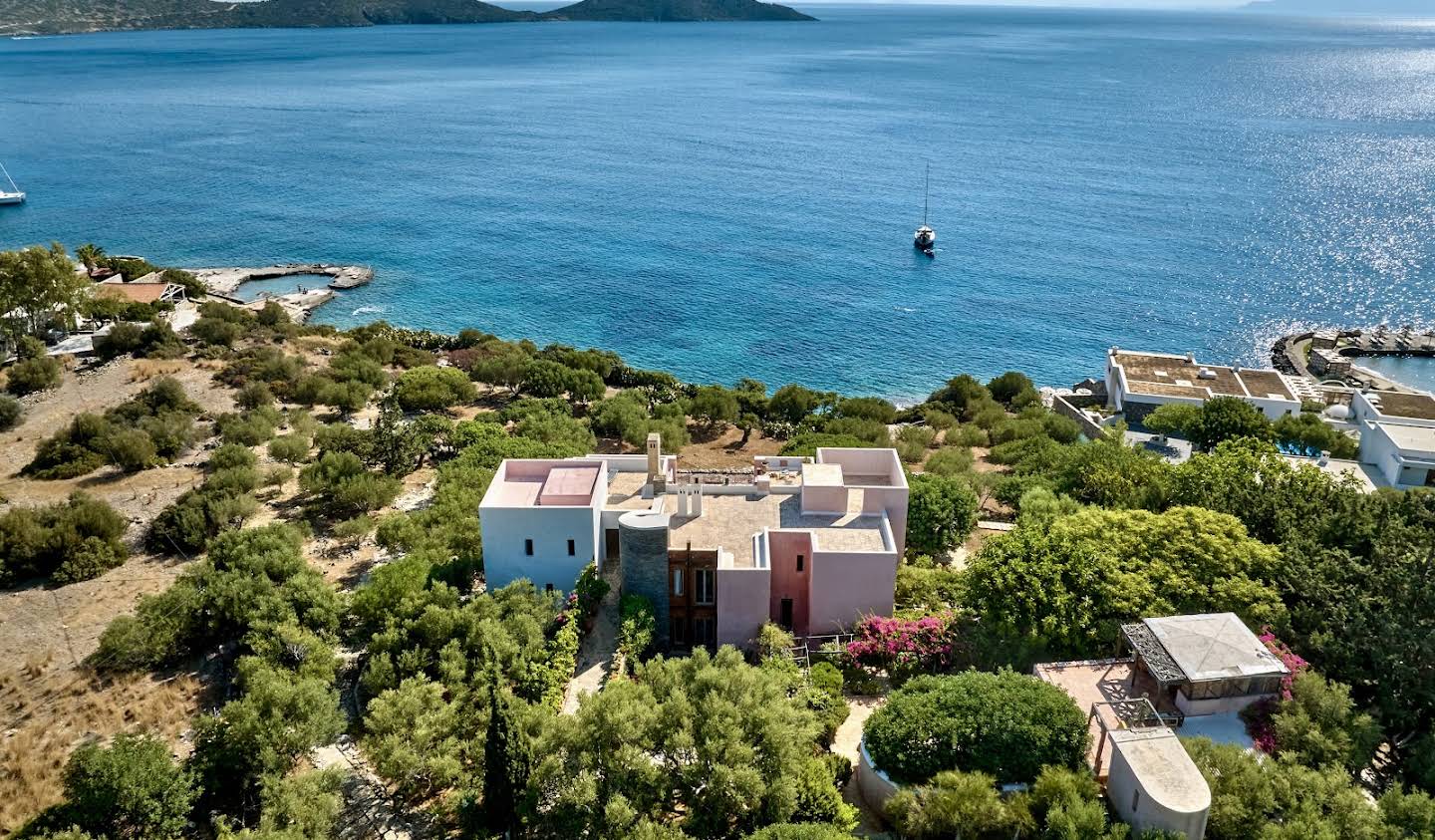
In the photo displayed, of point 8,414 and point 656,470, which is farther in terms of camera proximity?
point 8,414

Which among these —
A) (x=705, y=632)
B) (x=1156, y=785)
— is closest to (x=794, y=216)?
(x=705, y=632)

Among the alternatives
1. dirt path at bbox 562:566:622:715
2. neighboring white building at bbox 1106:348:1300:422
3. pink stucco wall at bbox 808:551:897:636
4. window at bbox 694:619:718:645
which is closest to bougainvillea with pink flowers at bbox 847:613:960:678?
pink stucco wall at bbox 808:551:897:636

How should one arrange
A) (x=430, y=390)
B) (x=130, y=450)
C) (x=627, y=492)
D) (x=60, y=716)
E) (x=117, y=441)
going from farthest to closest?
(x=430, y=390)
(x=117, y=441)
(x=130, y=450)
(x=627, y=492)
(x=60, y=716)

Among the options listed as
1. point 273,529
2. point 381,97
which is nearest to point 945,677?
point 273,529

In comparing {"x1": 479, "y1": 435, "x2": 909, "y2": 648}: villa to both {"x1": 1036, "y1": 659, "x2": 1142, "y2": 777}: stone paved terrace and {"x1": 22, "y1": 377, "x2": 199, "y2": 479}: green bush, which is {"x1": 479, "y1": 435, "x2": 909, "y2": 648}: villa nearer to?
{"x1": 1036, "y1": 659, "x2": 1142, "y2": 777}: stone paved terrace

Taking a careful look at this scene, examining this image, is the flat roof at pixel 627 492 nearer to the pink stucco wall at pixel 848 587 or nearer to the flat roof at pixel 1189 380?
the pink stucco wall at pixel 848 587

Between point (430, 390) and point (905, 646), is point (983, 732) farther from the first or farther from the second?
point (430, 390)
